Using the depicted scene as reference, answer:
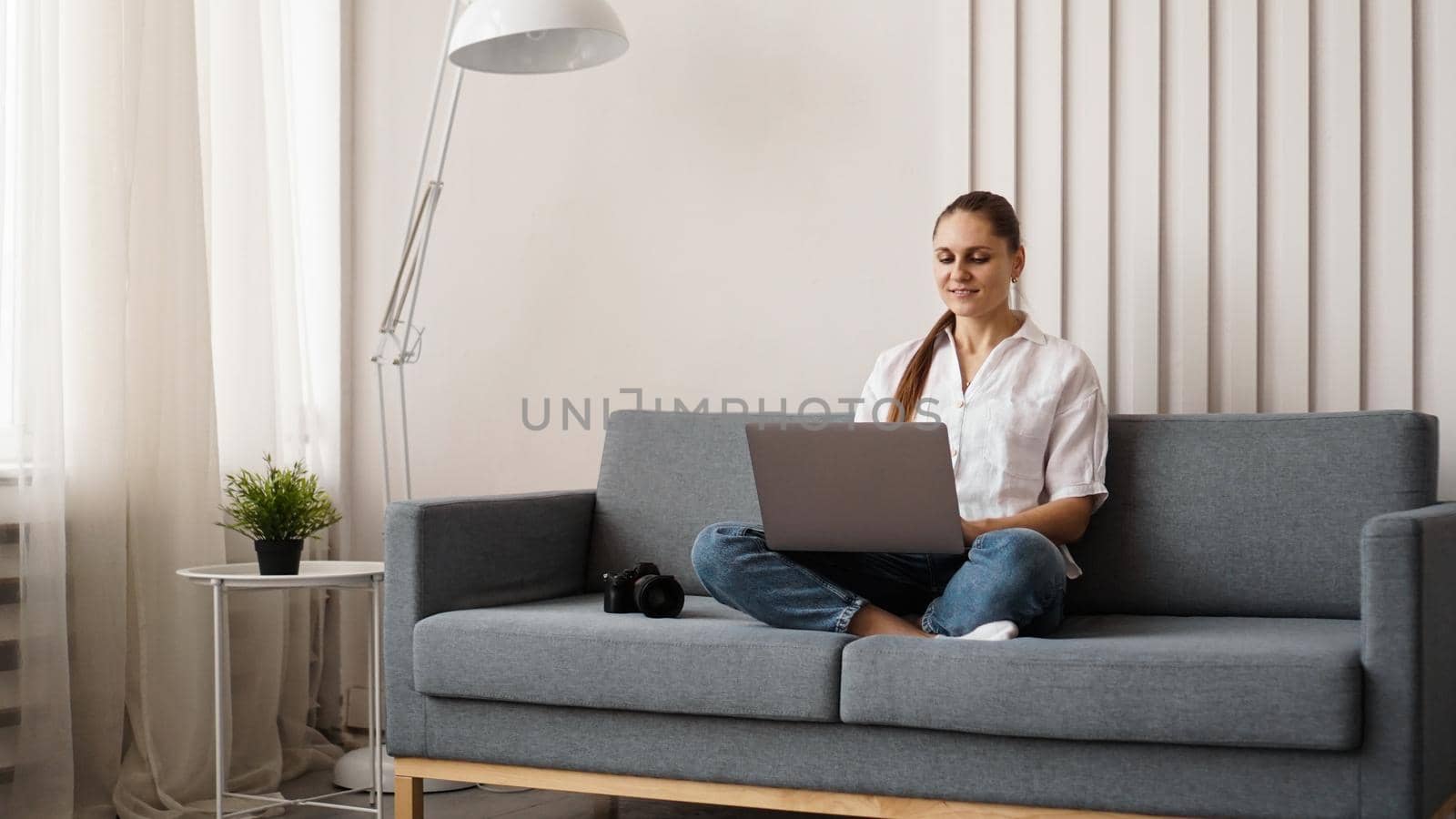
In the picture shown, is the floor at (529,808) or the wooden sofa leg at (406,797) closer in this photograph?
the wooden sofa leg at (406,797)

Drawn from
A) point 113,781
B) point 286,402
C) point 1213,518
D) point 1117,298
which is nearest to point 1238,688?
point 1213,518

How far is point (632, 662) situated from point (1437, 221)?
166 cm

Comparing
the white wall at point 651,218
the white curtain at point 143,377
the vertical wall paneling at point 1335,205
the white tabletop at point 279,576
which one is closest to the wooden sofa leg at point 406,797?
the white tabletop at point 279,576

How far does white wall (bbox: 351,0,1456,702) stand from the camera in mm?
2521

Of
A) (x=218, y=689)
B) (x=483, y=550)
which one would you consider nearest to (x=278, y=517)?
(x=218, y=689)

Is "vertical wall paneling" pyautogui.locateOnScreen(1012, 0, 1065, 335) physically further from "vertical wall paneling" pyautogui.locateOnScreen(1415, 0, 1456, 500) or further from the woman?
"vertical wall paneling" pyautogui.locateOnScreen(1415, 0, 1456, 500)

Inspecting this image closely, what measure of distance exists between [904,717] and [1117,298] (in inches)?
45.9

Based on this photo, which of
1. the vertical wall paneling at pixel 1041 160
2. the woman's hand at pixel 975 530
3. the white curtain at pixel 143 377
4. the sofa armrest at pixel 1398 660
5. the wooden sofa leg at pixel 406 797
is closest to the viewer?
the sofa armrest at pixel 1398 660

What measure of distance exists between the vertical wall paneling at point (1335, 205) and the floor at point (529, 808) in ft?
4.27

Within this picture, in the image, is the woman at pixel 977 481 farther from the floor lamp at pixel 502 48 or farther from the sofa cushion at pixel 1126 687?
the floor lamp at pixel 502 48

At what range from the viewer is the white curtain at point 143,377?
2.48m

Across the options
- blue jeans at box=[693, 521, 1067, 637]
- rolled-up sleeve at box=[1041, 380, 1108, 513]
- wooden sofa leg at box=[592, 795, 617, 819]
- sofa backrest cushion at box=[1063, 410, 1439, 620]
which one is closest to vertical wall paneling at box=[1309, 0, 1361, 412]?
sofa backrest cushion at box=[1063, 410, 1439, 620]

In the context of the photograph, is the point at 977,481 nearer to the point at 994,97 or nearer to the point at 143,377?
the point at 994,97

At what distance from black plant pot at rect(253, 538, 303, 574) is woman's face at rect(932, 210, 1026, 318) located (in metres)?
1.29
